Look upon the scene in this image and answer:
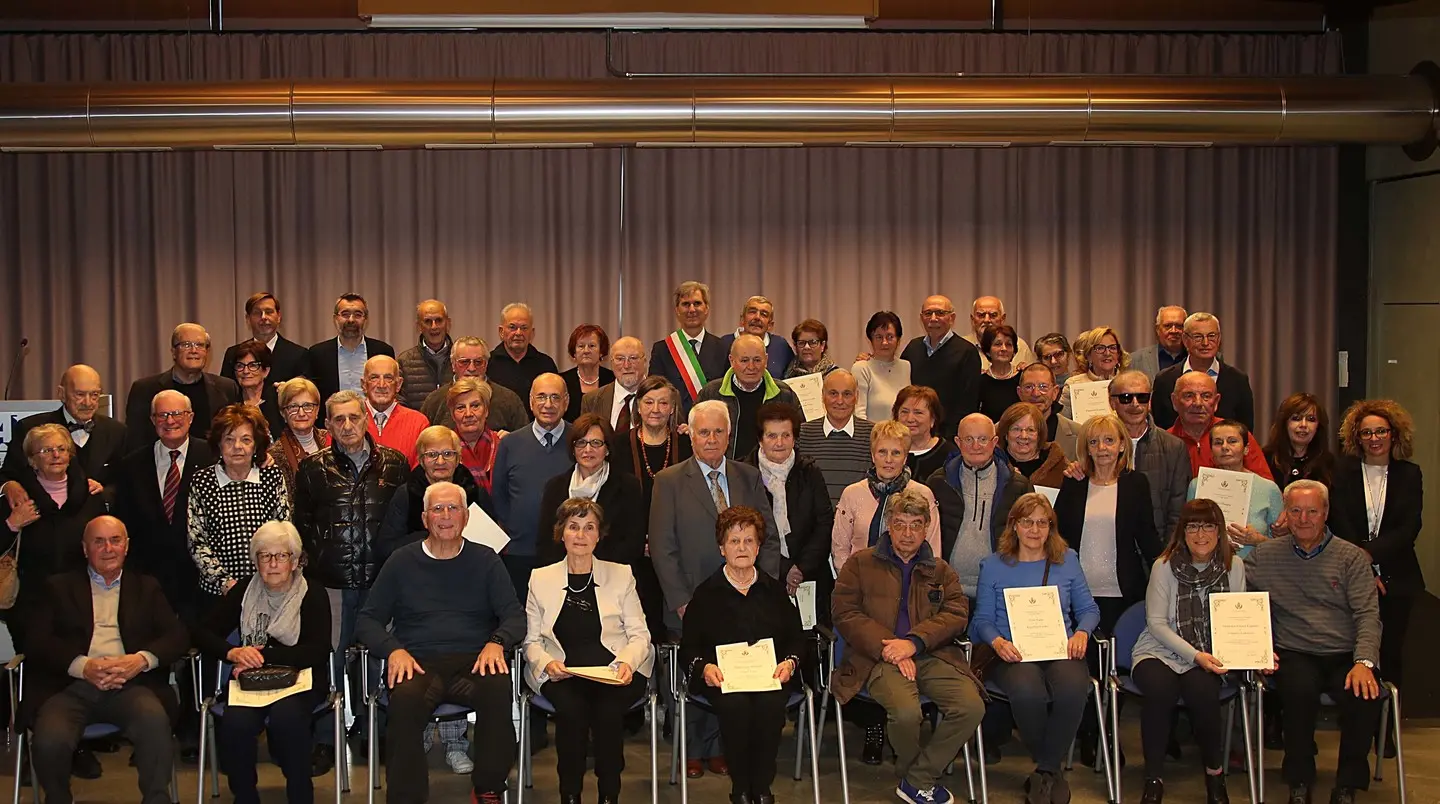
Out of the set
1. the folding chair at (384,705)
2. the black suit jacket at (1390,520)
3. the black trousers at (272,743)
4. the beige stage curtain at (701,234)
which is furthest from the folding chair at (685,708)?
the beige stage curtain at (701,234)

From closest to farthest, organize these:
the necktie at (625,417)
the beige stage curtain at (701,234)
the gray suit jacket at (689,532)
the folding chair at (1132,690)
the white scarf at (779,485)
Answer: the folding chair at (1132,690), the gray suit jacket at (689,532), the white scarf at (779,485), the necktie at (625,417), the beige stage curtain at (701,234)

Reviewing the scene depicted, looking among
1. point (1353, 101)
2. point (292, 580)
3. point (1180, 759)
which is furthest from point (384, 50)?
point (1180, 759)

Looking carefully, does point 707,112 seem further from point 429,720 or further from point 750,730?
point 429,720

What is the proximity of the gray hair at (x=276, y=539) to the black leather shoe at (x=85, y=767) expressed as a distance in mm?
1293

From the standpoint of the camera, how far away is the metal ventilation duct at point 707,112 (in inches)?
318

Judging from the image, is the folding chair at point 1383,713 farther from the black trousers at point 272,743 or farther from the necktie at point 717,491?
the black trousers at point 272,743

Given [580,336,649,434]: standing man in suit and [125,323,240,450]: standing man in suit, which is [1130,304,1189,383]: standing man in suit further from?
[125,323,240,450]: standing man in suit

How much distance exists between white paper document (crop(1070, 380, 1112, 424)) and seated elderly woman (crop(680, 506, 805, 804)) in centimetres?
204

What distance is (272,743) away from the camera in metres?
5.10

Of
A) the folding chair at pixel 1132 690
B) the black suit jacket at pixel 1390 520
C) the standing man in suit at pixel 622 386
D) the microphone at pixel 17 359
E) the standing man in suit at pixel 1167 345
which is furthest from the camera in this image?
the microphone at pixel 17 359

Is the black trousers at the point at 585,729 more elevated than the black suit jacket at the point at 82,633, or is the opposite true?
A: the black suit jacket at the point at 82,633

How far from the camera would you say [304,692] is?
5.13m

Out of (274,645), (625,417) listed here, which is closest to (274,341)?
(625,417)

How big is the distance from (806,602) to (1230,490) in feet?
5.90
